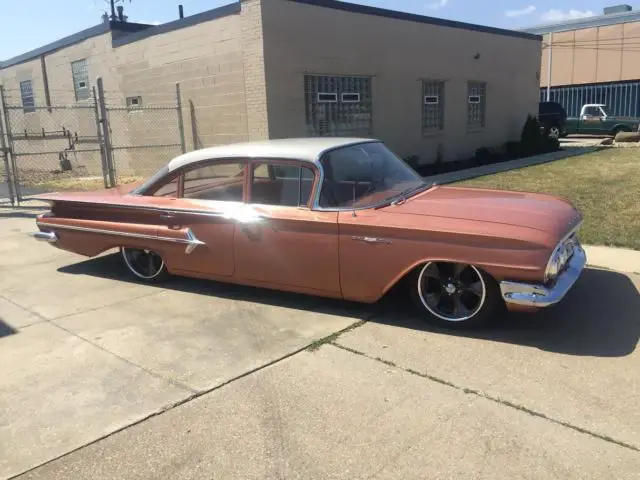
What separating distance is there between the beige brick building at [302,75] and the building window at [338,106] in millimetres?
29

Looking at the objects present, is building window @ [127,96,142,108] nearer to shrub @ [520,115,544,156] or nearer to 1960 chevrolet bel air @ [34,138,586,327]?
1960 chevrolet bel air @ [34,138,586,327]

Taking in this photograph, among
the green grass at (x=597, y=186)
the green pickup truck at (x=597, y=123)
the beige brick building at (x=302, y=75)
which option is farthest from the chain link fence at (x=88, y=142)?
the green pickup truck at (x=597, y=123)

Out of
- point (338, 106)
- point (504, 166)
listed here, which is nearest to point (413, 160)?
point (504, 166)

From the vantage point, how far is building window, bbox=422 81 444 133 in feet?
51.2

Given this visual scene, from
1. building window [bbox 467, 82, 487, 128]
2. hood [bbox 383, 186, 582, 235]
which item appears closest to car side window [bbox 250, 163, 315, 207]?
hood [bbox 383, 186, 582, 235]

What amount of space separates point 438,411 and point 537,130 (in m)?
17.9

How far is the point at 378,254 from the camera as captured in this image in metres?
4.28

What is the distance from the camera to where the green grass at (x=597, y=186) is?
710cm

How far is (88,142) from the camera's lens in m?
16.2

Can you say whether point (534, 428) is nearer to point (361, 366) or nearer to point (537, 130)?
A: point (361, 366)

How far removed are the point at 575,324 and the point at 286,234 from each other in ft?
7.64

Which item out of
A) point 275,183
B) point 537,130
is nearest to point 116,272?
point 275,183

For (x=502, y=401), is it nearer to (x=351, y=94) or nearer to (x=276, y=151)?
(x=276, y=151)

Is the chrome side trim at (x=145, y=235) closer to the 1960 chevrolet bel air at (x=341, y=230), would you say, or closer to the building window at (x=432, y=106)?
the 1960 chevrolet bel air at (x=341, y=230)
